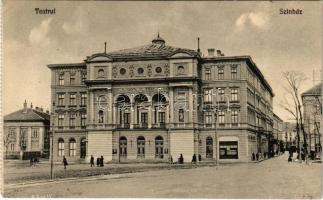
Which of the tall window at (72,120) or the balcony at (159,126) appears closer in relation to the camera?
the balcony at (159,126)

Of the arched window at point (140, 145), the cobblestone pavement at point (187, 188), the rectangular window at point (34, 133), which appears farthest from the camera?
the arched window at point (140, 145)

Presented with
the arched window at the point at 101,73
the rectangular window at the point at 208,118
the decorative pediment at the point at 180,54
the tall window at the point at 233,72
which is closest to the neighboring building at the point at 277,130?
the tall window at the point at 233,72

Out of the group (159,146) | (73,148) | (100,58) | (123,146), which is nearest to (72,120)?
(73,148)

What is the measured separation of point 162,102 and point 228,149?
618 cm

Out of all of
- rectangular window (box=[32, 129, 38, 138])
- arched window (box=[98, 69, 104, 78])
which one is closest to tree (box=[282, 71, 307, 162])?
arched window (box=[98, 69, 104, 78])

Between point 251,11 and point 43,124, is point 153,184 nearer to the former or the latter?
point 251,11

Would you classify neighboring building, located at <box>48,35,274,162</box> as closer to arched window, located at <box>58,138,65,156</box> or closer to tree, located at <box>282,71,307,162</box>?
arched window, located at <box>58,138,65,156</box>

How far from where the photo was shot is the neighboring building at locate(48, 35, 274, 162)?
131ft

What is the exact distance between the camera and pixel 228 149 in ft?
131

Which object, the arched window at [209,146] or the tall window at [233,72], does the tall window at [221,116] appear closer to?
the arched window at [209,146]

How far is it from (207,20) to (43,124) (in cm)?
2214

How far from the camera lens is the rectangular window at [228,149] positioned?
39.8 metres

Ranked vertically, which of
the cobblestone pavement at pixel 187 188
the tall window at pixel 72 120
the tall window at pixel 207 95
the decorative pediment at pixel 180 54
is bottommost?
the cobblestone pavement at pixel 187 188

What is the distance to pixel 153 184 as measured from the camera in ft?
73.3
